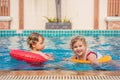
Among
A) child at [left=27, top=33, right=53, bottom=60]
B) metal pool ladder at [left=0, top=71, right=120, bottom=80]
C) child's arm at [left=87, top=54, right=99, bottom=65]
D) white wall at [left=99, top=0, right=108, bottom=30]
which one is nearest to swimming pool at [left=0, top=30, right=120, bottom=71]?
child's arm at [left=87, top=54, right=99, bottom=65]

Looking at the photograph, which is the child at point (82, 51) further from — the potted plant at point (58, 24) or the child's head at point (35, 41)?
the potted plant at point (58, 24)

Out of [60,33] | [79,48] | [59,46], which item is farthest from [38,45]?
[60,33]

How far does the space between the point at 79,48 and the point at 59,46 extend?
2.49m

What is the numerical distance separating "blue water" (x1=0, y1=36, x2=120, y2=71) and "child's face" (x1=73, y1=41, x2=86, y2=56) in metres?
0.24

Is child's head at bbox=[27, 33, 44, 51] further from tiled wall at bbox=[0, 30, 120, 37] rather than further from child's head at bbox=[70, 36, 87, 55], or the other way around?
tiled wall at bbox=[0, 30, 120, 37]

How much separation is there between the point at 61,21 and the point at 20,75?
7383 mm

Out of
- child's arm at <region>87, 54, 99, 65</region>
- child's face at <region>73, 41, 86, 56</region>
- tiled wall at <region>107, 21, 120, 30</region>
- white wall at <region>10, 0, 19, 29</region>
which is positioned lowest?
child's arm at <region>87, 54, 99, 65</region>

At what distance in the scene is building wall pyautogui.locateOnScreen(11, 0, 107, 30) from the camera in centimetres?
1121

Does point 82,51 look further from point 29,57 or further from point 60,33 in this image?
point 60,33

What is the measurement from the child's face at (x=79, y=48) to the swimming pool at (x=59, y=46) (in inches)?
9.4

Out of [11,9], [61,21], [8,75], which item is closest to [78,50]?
[8,75]

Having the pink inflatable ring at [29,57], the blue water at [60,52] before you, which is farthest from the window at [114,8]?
the pink inflatable ring at [29,57]

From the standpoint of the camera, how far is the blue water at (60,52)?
193 inches

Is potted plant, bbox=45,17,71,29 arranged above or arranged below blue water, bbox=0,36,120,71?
above
